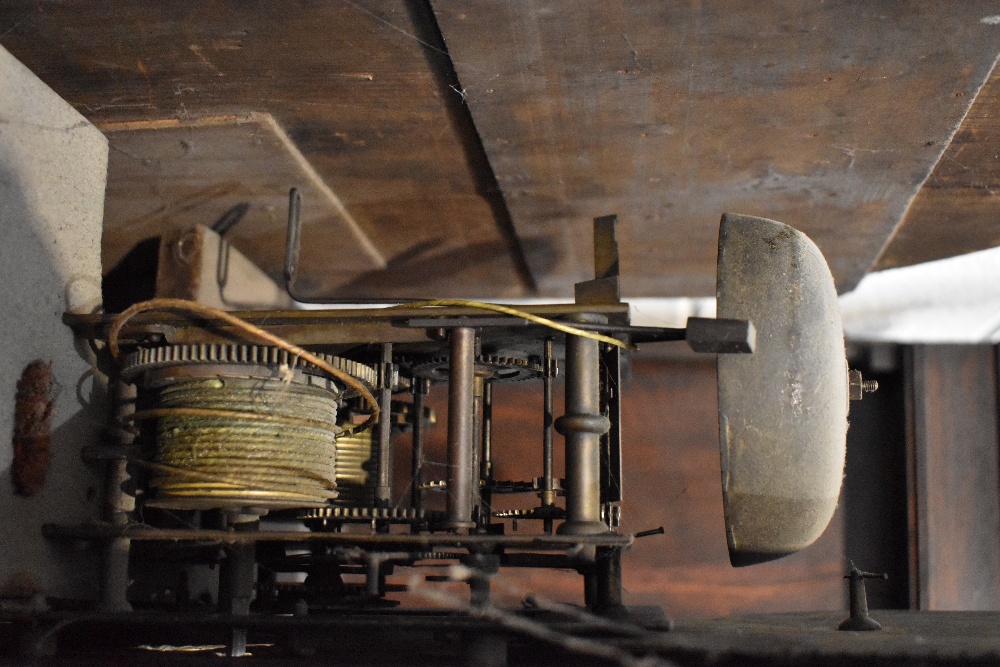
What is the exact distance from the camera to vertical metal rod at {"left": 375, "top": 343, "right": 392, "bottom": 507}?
1.62m

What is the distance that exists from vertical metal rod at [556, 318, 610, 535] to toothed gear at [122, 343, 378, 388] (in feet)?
1.13

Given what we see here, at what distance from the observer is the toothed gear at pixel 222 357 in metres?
1.57

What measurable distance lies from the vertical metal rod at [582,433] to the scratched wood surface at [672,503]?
143 cm

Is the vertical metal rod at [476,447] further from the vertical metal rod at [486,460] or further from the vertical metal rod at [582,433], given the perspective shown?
the vertical metal rod at [582,433]

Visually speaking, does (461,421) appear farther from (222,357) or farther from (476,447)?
(222,357)

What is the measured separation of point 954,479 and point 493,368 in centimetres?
170

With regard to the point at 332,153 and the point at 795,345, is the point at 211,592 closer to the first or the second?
the point at 332,153

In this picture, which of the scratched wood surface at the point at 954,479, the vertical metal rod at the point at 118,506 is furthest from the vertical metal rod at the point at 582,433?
the scratched wood surface at the point at 954,479

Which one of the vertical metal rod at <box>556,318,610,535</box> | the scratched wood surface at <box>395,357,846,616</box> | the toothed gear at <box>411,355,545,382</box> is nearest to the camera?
the vertical metal rod at <box>556,318,610,535</box>

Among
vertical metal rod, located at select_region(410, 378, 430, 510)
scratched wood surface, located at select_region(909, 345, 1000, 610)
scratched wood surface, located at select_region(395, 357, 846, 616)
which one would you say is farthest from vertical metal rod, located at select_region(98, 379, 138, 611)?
scratched wood surface, located at select_region(909, 345, 1000, 610)

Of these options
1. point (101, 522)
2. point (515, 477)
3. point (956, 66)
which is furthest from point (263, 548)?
point (956, 66)

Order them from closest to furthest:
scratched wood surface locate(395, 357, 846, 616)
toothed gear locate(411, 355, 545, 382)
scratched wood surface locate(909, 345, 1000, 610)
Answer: toothed gear locate(411, 355, 545, 382)
scratched wood surface locate(909, 345, 1000, 610)
scratched wood surface locate(395, 357, 846, 616)

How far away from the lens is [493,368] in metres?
1.83

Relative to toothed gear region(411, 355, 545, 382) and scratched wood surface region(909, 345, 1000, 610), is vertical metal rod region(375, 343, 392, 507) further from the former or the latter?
scratched wood surface region(909, 345, 1000, 610)
